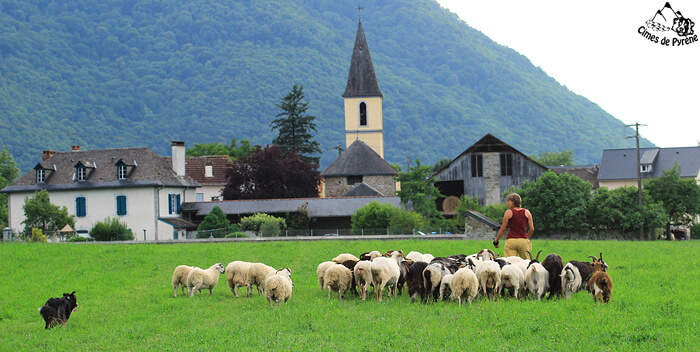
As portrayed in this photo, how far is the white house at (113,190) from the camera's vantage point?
50.4m

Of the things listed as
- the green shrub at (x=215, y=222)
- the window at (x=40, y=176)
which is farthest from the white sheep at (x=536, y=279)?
the window at (x=40, y=176)

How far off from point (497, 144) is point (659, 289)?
49.8 metres

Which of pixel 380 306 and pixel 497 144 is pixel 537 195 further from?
pixel 380 306

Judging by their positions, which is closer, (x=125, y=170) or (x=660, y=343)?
(x=660, y=343)

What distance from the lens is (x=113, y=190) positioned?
5138 cm

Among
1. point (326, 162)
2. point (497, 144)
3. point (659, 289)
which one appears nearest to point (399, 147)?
point (326, 162)

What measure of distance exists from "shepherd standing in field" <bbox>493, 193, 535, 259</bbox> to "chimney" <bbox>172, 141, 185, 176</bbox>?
4396cm

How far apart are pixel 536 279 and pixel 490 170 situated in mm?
51145

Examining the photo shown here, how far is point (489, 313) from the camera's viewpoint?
11547mm

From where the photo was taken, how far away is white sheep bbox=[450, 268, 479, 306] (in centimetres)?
1282

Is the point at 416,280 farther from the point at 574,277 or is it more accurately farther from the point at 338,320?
the point at 574,277

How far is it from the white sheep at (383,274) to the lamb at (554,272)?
3098mm

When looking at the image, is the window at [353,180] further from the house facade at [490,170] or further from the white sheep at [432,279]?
the white sheep at [432,279]

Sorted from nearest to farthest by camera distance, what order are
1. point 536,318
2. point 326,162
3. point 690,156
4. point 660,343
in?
point 660,343, point 536,318, point 690,156, point 326,162
